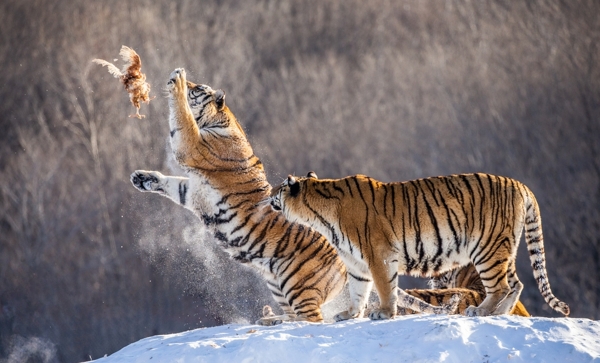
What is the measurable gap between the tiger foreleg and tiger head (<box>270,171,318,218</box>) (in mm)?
1139

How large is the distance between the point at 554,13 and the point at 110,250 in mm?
11670

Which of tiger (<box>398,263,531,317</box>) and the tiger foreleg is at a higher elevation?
the tiger foreleg

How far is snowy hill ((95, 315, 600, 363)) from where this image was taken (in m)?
5.87

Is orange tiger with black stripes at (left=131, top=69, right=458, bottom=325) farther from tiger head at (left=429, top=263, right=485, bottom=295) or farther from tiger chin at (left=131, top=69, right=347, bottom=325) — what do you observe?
tiger head at (left=429, top=263, right=485, bottom=295)

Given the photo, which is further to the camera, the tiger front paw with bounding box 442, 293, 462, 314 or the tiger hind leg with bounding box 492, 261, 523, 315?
Answer: the tiger front paw with bounding box 442, 293, 462, 314

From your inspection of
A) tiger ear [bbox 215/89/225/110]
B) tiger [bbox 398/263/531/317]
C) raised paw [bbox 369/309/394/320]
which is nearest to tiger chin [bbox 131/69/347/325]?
tiger ear [bbox 215/89/225/110]

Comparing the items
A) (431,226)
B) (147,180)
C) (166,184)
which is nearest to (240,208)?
(166,184)

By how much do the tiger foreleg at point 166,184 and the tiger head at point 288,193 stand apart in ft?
3.74

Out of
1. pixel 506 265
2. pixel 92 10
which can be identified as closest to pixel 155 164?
pixel 92 10

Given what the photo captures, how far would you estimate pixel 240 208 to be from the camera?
7.96 m

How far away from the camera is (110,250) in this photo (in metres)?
20.3

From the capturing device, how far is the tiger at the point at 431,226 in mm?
6766

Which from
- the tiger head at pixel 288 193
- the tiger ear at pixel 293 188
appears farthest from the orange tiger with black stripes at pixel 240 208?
the tiger ear at pixel 293 188

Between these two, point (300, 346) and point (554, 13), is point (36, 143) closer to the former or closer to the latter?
point (554, 13)
